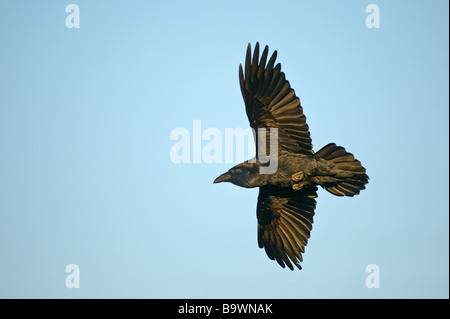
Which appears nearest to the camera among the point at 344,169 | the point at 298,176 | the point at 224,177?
the point at 344,169

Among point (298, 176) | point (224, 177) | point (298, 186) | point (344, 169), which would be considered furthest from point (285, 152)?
point (224, 177)

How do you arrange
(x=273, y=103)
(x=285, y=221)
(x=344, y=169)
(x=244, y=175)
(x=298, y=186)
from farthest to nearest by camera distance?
(x=285, y=221) < (x=244, y=175) < (x=298, y=186) < (x=344, y=169) < (x=273, y=103)

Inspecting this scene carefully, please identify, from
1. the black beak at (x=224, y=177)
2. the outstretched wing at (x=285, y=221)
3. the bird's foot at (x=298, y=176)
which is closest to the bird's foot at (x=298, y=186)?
the bird's foot at (x=298, y=176)

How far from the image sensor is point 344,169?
954 cm

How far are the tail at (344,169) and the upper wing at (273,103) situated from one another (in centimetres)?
26

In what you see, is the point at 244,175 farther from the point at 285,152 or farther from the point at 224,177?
the point at 285,152

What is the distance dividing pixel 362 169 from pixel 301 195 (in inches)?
48.2

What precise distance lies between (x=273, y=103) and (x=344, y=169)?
1.43 m

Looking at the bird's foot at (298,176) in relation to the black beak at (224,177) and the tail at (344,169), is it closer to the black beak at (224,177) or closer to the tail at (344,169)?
the tail at (344,169)

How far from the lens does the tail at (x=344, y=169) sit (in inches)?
373
